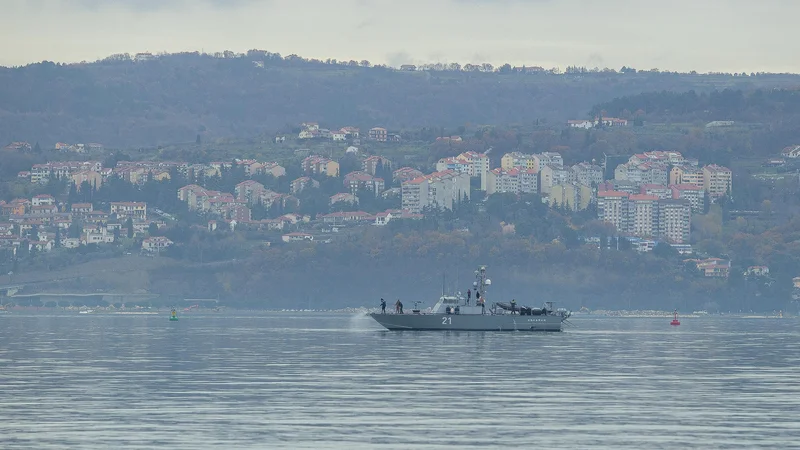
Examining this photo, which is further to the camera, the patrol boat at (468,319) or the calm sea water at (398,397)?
the patrol boat at (468,319)

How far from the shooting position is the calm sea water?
5069 centimetres

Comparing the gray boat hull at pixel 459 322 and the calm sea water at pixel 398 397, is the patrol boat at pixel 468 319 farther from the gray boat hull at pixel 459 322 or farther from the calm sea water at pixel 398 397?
the calm sea water at pixel 398 397

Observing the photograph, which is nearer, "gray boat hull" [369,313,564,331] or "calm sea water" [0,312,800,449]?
"calm sea water" [0,312,800,449]

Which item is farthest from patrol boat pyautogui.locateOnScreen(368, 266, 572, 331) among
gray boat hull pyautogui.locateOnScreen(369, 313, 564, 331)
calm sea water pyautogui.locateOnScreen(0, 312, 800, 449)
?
calm sea water pyautogui.locateOnScreen(0, 312, 800, 449)

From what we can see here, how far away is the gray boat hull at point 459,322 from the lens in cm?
12794

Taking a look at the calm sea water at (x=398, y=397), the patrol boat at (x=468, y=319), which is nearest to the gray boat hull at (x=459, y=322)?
the patrol boat at (x=468, y=319)

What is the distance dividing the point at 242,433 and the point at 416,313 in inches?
3057

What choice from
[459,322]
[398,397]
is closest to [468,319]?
[459,322]

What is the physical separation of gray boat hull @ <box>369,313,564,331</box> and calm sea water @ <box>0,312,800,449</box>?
22426 millimetres

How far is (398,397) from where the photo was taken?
63.0m

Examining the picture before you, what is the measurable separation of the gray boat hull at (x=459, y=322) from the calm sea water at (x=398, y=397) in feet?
73.6

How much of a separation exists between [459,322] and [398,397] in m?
65.6

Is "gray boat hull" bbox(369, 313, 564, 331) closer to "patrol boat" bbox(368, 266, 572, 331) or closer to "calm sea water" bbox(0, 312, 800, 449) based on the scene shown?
"patrol boat" bbox(368, 266, 572, 331)

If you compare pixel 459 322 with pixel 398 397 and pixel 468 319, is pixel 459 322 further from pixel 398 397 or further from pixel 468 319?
pixel 398 397
